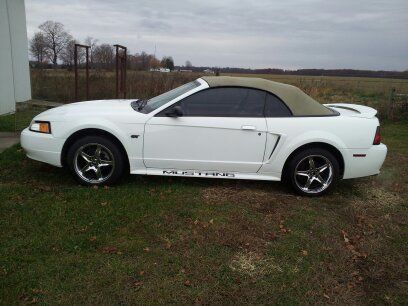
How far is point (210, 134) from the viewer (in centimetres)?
495

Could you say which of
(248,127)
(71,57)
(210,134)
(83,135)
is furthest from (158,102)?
(71,57)

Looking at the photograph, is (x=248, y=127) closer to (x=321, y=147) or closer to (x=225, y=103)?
(x=225, y=103)

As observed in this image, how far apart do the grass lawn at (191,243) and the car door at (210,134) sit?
1.31ft

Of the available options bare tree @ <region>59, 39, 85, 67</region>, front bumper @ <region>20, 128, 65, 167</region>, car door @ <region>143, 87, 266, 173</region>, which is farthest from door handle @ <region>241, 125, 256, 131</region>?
bare tree @ <region>59, 39, 85, 67</region>

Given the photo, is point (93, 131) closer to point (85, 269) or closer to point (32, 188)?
point (32, 188)

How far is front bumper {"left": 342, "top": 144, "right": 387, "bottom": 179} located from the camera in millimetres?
5165

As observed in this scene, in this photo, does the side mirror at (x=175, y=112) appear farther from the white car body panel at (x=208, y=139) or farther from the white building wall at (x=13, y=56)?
the white building wall at (x=13, y=56)

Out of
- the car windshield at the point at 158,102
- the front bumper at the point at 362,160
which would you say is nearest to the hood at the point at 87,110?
the car windshield at the point at 158,102

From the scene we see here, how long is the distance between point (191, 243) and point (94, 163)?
192cm

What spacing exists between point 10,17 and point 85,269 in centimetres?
931

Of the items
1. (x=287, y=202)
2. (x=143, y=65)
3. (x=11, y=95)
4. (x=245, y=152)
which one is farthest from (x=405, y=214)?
(x=143, y=65)

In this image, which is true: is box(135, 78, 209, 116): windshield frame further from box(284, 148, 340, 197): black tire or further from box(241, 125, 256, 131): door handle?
box(284, 148, 340, 197): black tire

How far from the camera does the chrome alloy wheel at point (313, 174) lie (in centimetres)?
519

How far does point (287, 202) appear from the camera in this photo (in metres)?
5.04
